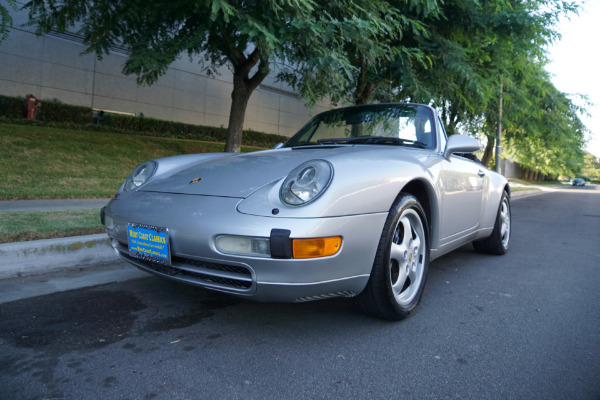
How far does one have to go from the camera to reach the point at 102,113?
1367 centimetres

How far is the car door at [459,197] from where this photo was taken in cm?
307

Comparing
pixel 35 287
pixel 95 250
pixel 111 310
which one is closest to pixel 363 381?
pixel 111 310

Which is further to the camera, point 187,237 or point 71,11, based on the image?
point 71,11

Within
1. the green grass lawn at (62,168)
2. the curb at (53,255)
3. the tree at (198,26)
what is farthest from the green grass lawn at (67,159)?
the curb at (53,255)

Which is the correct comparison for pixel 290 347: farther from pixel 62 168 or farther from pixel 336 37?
pixel 62 168

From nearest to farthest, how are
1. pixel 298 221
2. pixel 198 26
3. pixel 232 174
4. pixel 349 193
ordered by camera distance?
pixel 298 221 → pixel 349 193 → pixel 232 174 → pixel 198 26

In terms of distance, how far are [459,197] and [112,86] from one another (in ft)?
44.0

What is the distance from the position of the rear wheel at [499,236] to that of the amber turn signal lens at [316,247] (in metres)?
3.03

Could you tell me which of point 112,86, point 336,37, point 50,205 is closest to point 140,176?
point 50,205

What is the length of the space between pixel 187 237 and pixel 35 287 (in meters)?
1.62

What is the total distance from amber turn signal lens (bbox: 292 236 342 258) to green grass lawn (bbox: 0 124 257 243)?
2.80 meters

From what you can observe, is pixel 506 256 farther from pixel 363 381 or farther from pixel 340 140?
pixel 363 381

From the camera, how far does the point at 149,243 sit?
2283 millimetres

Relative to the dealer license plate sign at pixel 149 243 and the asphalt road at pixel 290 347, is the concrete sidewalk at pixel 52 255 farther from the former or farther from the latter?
the dealer license plate sign at pixel 149 243
